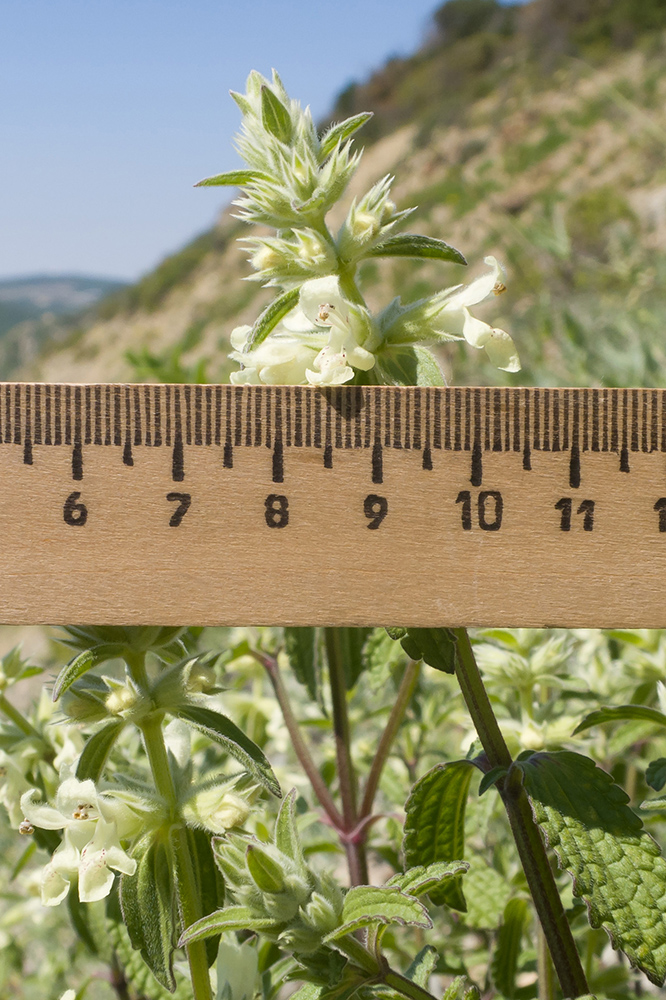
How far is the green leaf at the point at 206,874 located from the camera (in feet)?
3.38

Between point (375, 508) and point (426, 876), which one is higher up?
point (375, 508)

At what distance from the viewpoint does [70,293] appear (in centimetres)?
8800

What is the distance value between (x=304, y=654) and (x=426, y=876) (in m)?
0.63

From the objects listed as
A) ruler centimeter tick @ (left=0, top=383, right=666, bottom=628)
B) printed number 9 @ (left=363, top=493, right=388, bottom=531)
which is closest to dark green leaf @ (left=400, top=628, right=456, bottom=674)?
ruler centimeter tick @ (left=0, top=383, right=666, bottom=628)

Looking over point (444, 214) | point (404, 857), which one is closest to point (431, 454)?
point (404, 857)

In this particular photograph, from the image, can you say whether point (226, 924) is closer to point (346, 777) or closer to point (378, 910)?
point (378, 910)

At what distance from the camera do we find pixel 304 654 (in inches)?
59.4

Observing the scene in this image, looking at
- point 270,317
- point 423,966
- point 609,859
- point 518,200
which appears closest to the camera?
point 609,859

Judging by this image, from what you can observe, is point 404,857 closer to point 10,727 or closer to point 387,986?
point 387,986

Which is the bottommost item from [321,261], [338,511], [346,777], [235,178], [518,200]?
[346,777]

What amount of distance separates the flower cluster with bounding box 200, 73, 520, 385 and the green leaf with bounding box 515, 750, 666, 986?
1.76 feet

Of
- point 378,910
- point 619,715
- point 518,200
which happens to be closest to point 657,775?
point 619,715

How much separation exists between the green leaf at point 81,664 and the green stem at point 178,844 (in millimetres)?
41

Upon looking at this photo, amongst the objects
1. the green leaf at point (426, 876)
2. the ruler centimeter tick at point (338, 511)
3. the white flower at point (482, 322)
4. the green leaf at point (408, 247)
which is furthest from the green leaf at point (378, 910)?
the green leaf at point (408, 247)
